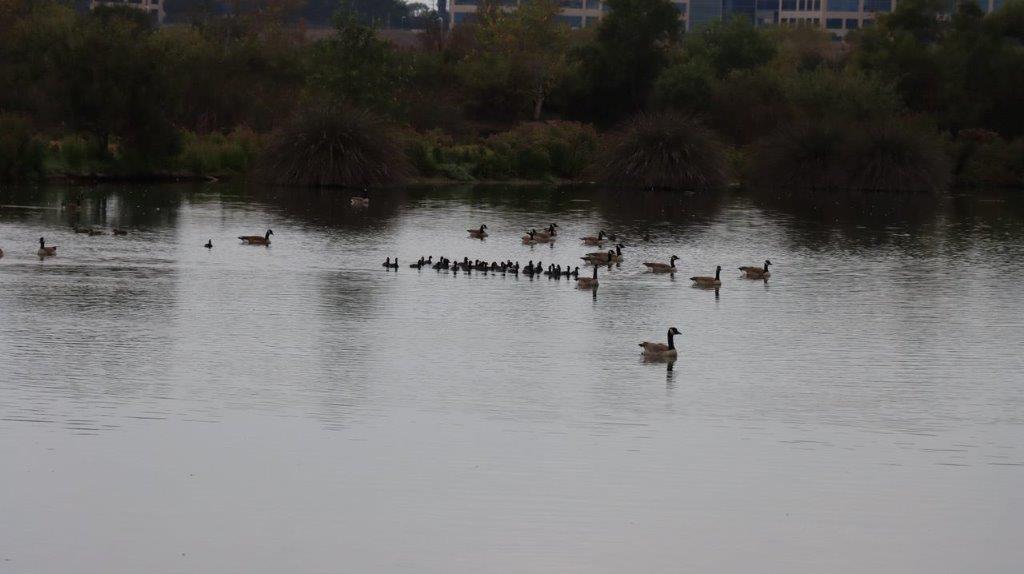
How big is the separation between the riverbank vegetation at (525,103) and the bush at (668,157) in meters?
0.11

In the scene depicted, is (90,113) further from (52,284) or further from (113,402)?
(113,402)

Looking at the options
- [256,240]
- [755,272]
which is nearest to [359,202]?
[256,240]

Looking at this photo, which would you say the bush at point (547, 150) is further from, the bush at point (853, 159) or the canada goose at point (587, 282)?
the canada goose at point (587, 282)

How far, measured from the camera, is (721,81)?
102125mm

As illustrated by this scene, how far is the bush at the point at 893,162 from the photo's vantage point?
265ft

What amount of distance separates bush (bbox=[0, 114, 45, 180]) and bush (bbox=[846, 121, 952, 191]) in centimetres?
4003

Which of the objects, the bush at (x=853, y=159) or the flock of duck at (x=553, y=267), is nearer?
the flock of duck at (x=553, y=267)

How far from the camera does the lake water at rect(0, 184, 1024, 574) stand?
1798cm

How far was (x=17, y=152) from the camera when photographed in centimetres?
6831

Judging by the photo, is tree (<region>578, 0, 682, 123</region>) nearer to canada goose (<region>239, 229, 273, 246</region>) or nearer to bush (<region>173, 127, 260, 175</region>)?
bush (<region>173, 127, 260, 175</region>)

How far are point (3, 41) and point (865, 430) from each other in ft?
265

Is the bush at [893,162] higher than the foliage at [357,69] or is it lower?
lower

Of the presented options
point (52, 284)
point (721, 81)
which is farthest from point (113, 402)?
point (721, 81)

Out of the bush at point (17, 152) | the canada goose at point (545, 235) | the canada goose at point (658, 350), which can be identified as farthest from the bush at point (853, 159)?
the canada goose at point (658, 350)
